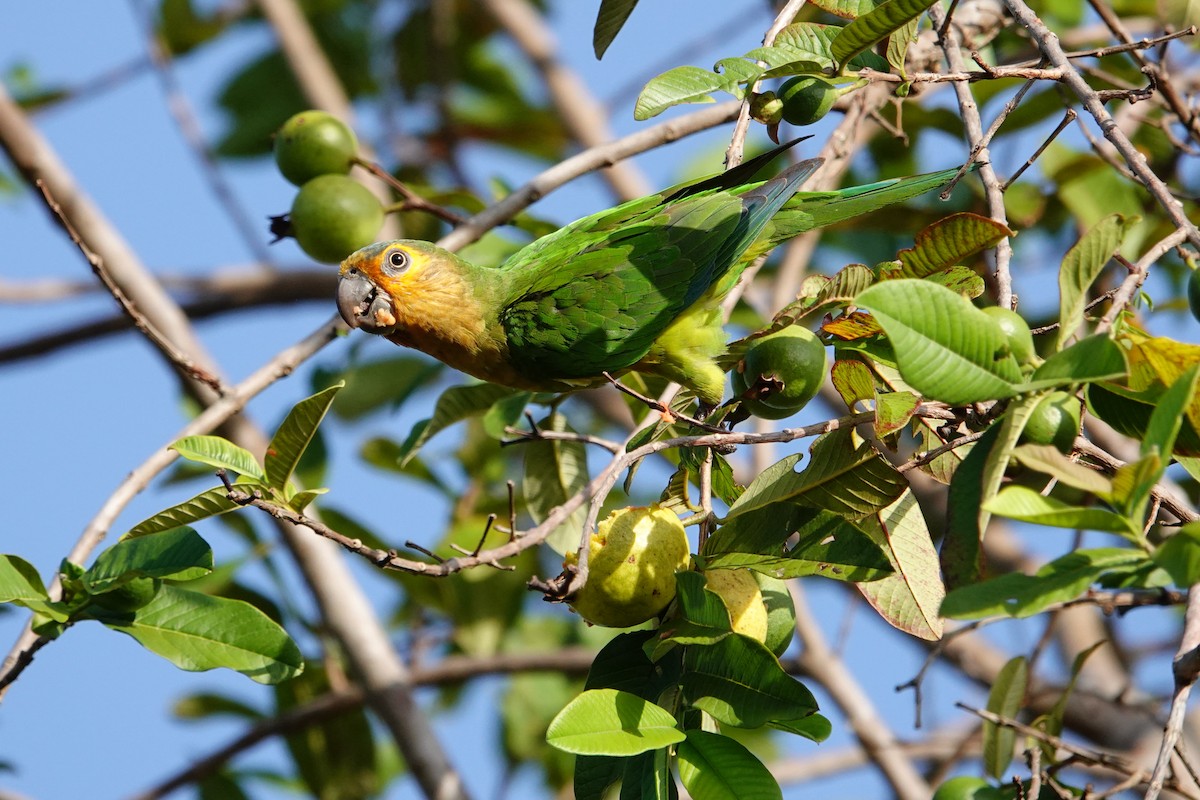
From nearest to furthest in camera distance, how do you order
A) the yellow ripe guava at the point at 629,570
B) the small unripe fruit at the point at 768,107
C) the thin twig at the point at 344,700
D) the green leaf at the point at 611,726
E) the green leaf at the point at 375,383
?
the green leaf at the point at 611,726 < the yellow ripe guava at the point at 629,570 < the small unripe fruit at the point at 768,107 < the thin twig at the point at 344,700 < the green leaf at the point at 375,383

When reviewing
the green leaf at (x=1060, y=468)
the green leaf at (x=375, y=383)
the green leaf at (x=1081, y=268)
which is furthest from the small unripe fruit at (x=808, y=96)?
the green leaf at (x=375, y=383)

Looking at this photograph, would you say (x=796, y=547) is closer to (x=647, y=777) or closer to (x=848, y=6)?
(x=647, y=777)

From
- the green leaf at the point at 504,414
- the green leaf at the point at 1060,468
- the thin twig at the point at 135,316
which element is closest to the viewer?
the green leaf at the point at 1060,468

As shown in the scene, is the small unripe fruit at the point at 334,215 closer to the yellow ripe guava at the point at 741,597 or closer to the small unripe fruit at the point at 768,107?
the small unripe fruit at the point at 768,107

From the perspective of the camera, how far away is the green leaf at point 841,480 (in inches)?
72.1

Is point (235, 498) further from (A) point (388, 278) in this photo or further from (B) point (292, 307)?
(B) point (292, 307)

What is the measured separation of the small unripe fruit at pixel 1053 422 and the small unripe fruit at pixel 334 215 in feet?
6.58

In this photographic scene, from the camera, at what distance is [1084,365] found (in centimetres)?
147

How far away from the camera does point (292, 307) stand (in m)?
5.16

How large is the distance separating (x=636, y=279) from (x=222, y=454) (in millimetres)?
1352

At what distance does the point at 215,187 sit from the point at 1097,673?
3965 mm

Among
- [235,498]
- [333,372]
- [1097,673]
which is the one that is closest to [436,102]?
[333,372]

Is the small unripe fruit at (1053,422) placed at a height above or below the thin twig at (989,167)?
below

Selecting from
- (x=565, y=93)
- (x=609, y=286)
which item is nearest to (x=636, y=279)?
(x=609, y=286)
